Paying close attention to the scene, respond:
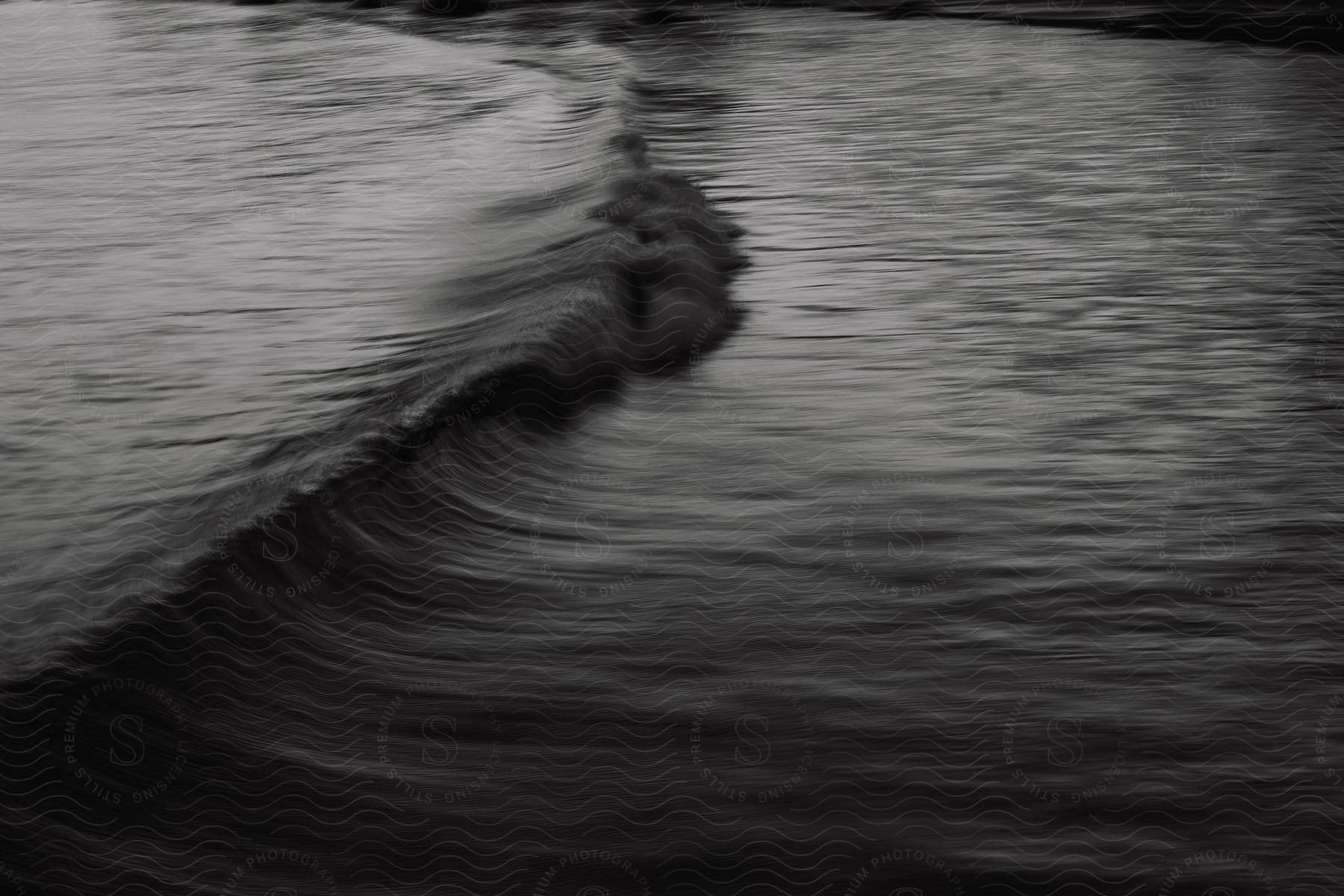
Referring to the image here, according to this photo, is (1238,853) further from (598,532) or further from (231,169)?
(231,169)

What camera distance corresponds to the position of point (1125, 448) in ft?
13.6

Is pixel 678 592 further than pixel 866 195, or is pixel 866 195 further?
pixel 866 195

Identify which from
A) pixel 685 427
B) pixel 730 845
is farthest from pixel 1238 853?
Result: pixel 685 427

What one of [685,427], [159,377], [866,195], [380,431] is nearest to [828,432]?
[685,427]

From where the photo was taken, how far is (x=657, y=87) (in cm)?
1020

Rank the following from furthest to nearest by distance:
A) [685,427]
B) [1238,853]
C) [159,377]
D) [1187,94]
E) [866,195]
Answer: [1187,94], [866,195], [159,377], [685,427], [1238,853]

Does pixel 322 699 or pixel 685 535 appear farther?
pixel 685 535

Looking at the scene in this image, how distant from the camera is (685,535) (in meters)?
3.80

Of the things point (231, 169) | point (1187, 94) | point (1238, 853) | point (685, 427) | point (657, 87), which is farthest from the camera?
point (657, 87)

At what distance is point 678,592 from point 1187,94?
6.62m

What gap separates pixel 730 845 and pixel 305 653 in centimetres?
109

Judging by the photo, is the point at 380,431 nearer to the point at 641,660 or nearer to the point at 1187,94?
the point at 641,660

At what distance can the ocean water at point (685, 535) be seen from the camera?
2713 millimetres

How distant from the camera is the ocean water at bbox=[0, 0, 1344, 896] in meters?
2.71
